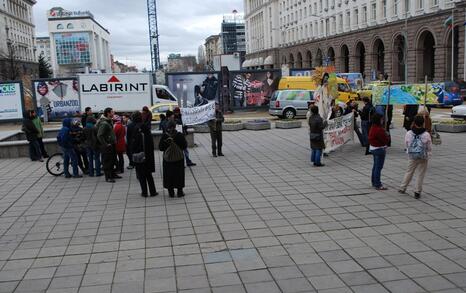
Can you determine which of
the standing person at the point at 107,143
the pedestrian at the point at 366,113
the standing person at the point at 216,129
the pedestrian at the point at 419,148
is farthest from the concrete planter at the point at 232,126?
the pedestrian at the point at 419,148

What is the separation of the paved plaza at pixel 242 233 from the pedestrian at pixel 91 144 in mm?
584

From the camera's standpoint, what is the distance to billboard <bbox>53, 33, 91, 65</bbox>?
568 ft

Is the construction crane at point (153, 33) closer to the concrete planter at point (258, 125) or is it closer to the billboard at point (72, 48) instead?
the billboard at point (72, 48)

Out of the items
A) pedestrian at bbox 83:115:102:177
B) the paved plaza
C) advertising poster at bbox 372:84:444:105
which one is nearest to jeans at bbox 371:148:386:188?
the paved plaza

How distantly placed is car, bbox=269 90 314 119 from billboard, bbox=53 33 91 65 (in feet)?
527

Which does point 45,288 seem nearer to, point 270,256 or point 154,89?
point 270,256

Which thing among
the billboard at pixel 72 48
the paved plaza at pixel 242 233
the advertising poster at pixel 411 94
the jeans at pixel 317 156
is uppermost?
the billboard at pixel 72 48

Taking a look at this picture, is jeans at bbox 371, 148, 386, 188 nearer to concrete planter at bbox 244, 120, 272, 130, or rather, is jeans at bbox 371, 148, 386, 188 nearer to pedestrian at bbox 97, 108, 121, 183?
pedestrian at bbox 97, 108, 121, 183

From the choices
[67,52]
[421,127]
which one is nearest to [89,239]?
[421,127]

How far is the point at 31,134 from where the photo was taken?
14.5 m

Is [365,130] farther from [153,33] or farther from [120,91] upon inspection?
[153,33]

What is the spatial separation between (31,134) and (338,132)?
29.8 feet

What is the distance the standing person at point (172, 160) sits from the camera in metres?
9.36

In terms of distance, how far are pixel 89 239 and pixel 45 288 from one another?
172cm
